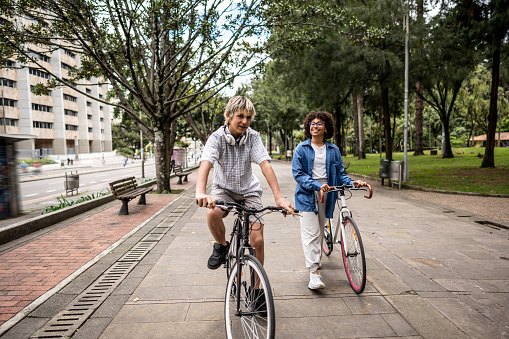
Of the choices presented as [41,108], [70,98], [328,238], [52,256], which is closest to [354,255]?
[328,238]

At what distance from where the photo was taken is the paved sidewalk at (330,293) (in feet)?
9.51

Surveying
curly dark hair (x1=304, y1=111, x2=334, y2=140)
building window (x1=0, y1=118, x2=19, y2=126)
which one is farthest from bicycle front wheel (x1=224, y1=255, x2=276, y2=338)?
building window (x1=0, y1=118, x2=19, y2=126)

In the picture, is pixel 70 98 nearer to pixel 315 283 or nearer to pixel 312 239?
pixel 312 239

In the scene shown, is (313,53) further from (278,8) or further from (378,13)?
(278,8)

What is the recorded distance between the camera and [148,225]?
7.05 metres

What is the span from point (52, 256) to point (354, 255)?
432 cm

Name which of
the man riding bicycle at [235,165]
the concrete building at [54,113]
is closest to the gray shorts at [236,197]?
the man riding bicycle at [235,165]

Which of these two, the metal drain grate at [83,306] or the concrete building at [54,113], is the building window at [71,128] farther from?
the metal drain grate at [83,306]

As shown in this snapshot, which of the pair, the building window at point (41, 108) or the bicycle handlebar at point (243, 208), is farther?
the building window at point (41, 108)

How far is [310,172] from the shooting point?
386 centimetres

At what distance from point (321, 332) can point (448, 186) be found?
11.6 meters

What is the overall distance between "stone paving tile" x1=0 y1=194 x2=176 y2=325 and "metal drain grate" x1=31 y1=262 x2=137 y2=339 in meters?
0.49

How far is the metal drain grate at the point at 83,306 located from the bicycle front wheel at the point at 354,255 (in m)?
2.63

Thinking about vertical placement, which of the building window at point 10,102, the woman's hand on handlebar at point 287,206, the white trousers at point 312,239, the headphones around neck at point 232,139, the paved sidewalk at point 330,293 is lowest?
the paved sidewalk at point 330,293
